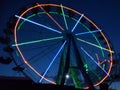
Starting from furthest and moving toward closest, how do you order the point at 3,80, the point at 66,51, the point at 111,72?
1. the point at 111,72
2. the point at 66,51
3. the point at 3,80

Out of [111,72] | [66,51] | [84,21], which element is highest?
[84,21]

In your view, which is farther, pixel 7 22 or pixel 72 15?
pixel 72 15

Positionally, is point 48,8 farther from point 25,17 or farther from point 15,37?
point 15,37

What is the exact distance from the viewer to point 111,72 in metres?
30.3

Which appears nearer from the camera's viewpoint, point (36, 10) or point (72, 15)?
point (36, 10)

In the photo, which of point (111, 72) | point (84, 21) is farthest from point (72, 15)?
point (111, 72)

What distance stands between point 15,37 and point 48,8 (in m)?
4.53

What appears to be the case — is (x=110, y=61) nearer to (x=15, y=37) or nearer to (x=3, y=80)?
(x=15, y=37)

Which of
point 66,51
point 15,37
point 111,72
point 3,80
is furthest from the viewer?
point 111,72

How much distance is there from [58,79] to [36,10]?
6.16 metres

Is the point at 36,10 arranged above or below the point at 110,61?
above

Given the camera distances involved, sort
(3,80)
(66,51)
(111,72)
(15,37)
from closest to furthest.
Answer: (3,80), (15,37), (66,51), (111,72)

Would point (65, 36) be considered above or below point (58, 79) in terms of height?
above

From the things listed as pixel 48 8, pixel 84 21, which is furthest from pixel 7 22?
pixel 84 21
